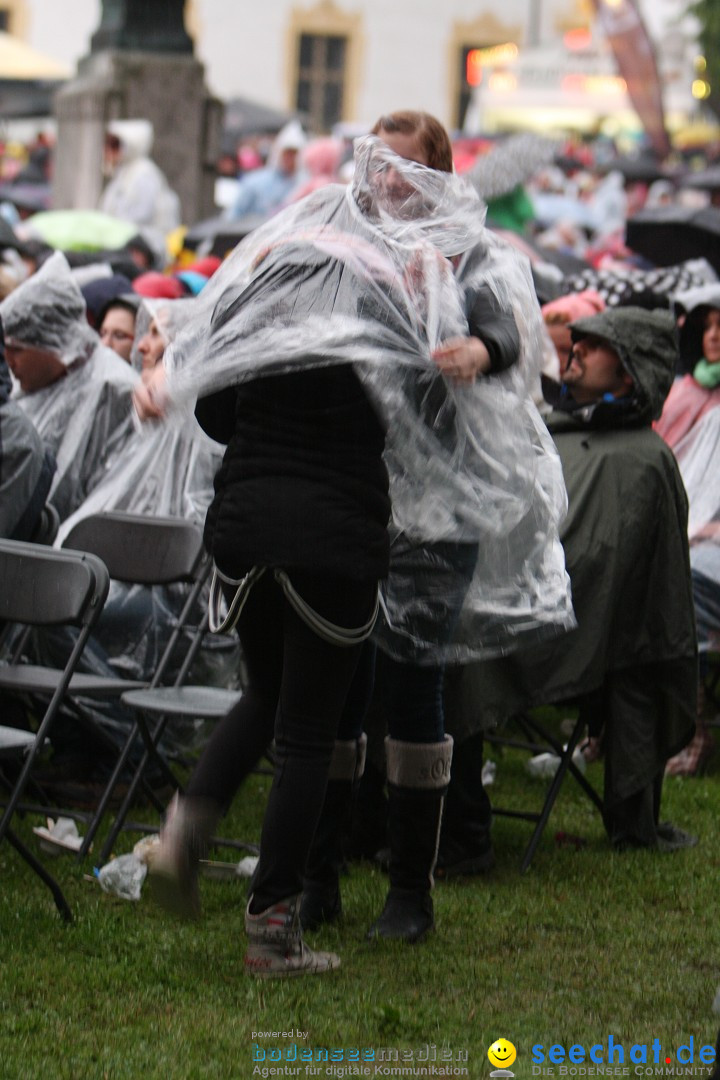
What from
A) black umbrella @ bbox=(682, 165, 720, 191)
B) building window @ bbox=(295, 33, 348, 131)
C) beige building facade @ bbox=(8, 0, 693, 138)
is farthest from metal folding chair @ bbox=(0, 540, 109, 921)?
building window @ bbox=(295, 33, 348, 131)

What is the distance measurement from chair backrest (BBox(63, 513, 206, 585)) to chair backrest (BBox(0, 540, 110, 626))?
79cm

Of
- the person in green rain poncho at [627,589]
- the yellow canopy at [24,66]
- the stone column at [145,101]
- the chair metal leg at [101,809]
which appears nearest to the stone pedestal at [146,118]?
the stone column at [145,101]

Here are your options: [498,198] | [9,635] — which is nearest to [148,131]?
[498,198]

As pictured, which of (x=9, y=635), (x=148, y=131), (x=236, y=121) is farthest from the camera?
(x=236, y=121)

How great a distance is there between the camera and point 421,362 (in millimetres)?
3525

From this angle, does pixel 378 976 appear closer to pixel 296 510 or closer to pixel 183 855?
pixel 183 855

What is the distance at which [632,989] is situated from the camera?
12.2 ft

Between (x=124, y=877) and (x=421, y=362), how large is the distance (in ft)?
5.25

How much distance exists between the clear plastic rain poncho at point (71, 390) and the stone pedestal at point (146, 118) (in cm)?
774

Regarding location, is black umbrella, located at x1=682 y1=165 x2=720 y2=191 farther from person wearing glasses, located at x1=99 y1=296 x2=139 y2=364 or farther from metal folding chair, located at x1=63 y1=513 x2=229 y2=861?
metal folding chair, located at x1=63 y1=513 x2=229 y2=861

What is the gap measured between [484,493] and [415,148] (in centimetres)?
74

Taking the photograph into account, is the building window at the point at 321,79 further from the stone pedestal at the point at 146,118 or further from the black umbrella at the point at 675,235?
the black umbrella at the point at 675,235

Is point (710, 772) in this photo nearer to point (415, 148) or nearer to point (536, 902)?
point (536, 902)

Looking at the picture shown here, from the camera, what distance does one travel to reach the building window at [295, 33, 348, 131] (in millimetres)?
41312
